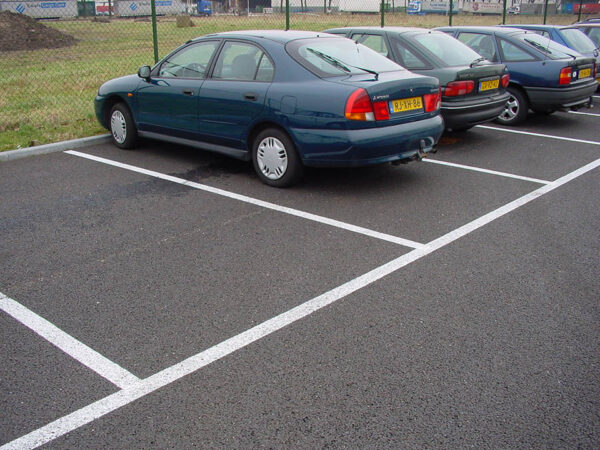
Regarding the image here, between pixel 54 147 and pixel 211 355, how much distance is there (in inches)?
234

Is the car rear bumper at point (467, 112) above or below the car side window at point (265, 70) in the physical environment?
below

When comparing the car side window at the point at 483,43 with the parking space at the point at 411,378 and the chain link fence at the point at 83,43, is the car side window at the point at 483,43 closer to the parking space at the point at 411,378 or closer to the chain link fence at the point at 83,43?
the chain link fence at the point at 83,43

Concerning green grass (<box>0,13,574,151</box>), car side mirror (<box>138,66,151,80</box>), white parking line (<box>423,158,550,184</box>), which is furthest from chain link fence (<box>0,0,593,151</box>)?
white parking line (<box>423,158,550,184</box>)

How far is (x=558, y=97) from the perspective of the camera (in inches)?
390

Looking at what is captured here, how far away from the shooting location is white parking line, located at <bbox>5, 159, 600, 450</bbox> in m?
2.89

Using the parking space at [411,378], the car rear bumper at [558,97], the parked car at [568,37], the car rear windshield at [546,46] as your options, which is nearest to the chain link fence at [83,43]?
the parked car at [568,37]

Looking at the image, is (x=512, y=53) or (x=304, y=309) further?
(x=512, y=53)

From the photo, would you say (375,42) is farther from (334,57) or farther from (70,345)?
(70,345)

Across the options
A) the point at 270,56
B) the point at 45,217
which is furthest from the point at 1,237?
the point at 270,56

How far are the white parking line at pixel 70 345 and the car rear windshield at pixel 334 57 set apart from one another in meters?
3.72

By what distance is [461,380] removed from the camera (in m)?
3.27

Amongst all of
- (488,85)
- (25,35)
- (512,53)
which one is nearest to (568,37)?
(512,53)

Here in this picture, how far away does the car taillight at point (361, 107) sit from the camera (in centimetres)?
596

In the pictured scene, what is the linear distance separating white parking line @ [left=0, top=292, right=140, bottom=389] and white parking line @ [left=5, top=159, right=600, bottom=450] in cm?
12
